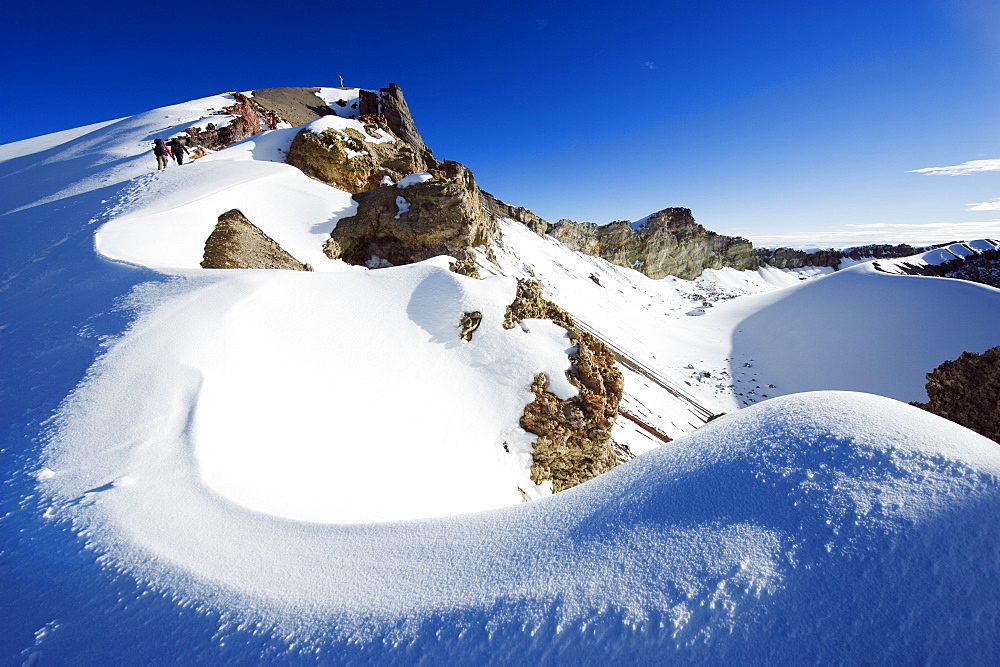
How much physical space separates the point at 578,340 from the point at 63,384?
8.96 m

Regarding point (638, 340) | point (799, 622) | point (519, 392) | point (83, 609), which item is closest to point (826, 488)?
point (799, 622)

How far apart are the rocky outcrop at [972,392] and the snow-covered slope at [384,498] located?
8.44 metres

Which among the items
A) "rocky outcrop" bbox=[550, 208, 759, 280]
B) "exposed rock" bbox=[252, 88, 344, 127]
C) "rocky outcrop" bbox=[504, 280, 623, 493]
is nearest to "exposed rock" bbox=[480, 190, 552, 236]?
"rocky outcrop" bbox=[550, 208, 759, 280]

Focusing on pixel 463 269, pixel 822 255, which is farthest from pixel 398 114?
pixel 822 255

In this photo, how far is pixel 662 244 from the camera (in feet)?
179

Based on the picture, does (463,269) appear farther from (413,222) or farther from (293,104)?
(293,104)

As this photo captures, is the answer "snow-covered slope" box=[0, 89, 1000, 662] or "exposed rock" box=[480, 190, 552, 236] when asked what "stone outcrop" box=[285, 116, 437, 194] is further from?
"exposed rock" box=[480, 190, 552, 236]

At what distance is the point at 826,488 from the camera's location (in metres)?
2.11

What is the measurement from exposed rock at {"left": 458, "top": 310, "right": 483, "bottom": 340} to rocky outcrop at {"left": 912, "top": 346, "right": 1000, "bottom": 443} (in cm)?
1069

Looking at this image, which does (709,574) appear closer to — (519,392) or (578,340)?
(519,392)

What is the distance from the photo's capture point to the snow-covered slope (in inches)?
67.8

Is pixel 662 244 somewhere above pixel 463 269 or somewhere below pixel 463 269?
above

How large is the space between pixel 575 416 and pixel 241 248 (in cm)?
973

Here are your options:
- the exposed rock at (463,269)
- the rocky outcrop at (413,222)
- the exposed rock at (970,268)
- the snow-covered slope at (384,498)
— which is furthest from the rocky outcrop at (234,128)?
the exposed rock at (970,268)
